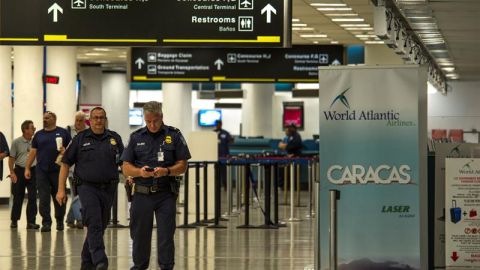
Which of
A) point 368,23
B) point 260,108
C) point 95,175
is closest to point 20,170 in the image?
point 95,175

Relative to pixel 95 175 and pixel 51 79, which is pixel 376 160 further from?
pixel 51 79

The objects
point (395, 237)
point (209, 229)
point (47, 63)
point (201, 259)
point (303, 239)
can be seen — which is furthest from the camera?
point (47, 63)

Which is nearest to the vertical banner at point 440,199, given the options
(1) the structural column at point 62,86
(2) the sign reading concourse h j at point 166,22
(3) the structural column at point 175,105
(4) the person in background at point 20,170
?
(2) the sign reading concourse h j at point 166,22

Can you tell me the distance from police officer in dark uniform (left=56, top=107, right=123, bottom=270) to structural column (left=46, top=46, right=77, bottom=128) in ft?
49.0

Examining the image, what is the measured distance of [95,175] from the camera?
11.9 meters

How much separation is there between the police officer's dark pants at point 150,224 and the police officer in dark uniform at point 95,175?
1.02m

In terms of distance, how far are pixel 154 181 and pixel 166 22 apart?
3.59 metres

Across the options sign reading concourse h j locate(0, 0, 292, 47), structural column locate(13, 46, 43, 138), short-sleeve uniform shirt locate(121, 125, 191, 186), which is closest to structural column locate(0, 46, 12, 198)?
structural column locate(13, 46, 43, 138)

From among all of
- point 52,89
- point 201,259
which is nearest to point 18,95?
point 52,89

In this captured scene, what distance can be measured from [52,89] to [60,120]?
0.76 meters

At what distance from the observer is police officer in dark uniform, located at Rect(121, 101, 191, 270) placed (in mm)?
10727

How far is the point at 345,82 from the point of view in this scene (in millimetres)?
10539

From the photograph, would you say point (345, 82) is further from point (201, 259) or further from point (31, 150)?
point (31, 150)

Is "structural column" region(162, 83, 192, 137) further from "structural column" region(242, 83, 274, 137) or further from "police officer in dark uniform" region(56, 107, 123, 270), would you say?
"police officer in dark uniform" region(56, 107, 123, 270)
